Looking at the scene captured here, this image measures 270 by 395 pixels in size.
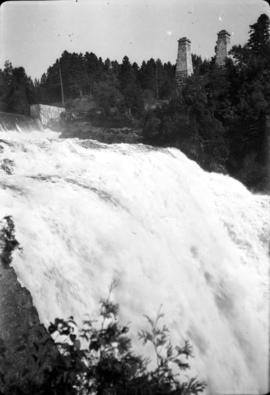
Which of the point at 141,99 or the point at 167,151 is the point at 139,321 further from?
the point at 141,99

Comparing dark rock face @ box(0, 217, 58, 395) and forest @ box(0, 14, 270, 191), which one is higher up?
forest @ box(0, 14, 270, 191)

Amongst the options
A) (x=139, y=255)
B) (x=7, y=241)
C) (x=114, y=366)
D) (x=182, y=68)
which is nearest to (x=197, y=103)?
(x=182, y=68)

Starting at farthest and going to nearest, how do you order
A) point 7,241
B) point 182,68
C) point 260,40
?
1. point 182,68
2. point 260,40
3. point 7,241

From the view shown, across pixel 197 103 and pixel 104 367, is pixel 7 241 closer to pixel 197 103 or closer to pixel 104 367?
pixel 104 367

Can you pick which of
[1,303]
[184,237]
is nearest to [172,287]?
[184,237]

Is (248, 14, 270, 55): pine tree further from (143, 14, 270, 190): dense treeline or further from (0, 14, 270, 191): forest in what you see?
(143, 14, 270, 190): dense treeline

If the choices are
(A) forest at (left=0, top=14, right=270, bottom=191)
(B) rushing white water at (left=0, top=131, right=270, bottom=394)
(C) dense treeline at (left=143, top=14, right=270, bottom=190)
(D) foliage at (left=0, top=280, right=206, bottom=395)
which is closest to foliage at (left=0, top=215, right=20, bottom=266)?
(B) rushing white water at (left=0, top=131, right=270, bottom=394)

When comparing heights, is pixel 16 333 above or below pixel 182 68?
below
